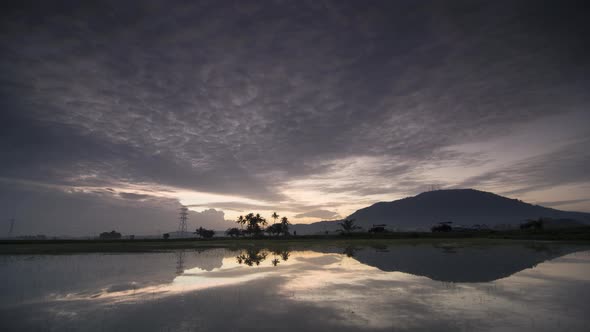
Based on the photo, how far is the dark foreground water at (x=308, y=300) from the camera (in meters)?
14.2

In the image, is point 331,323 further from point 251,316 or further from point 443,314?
point 443,314

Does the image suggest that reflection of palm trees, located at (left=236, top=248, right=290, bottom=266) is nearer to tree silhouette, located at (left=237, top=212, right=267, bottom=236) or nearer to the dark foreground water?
the dark foreground water

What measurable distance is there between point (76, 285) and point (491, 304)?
31.3 metres

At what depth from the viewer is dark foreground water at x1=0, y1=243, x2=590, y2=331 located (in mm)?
14219

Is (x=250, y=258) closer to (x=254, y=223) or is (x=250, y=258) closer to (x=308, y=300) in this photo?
(x=308, y=300)

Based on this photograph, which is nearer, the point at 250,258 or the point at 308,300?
the point at 308,300

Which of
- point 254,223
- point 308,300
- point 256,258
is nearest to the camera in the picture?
point 308,300

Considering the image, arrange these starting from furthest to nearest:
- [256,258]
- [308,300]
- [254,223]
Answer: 1. [254,223]
2. [256,258]
3. [308,300]

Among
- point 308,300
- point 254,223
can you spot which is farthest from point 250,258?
point 254,223

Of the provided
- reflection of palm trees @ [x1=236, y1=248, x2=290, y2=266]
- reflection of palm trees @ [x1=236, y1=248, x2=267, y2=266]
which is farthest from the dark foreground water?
reflection of palm trees @ [x1=236, y1=248, x2=267, y2=266]

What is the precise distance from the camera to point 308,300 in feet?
62.3

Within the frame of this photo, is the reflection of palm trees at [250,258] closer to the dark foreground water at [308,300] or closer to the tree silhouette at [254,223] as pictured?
the dark foreground water at [308,300]

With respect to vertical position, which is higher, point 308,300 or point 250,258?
point 308,300

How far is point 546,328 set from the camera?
1309cm
